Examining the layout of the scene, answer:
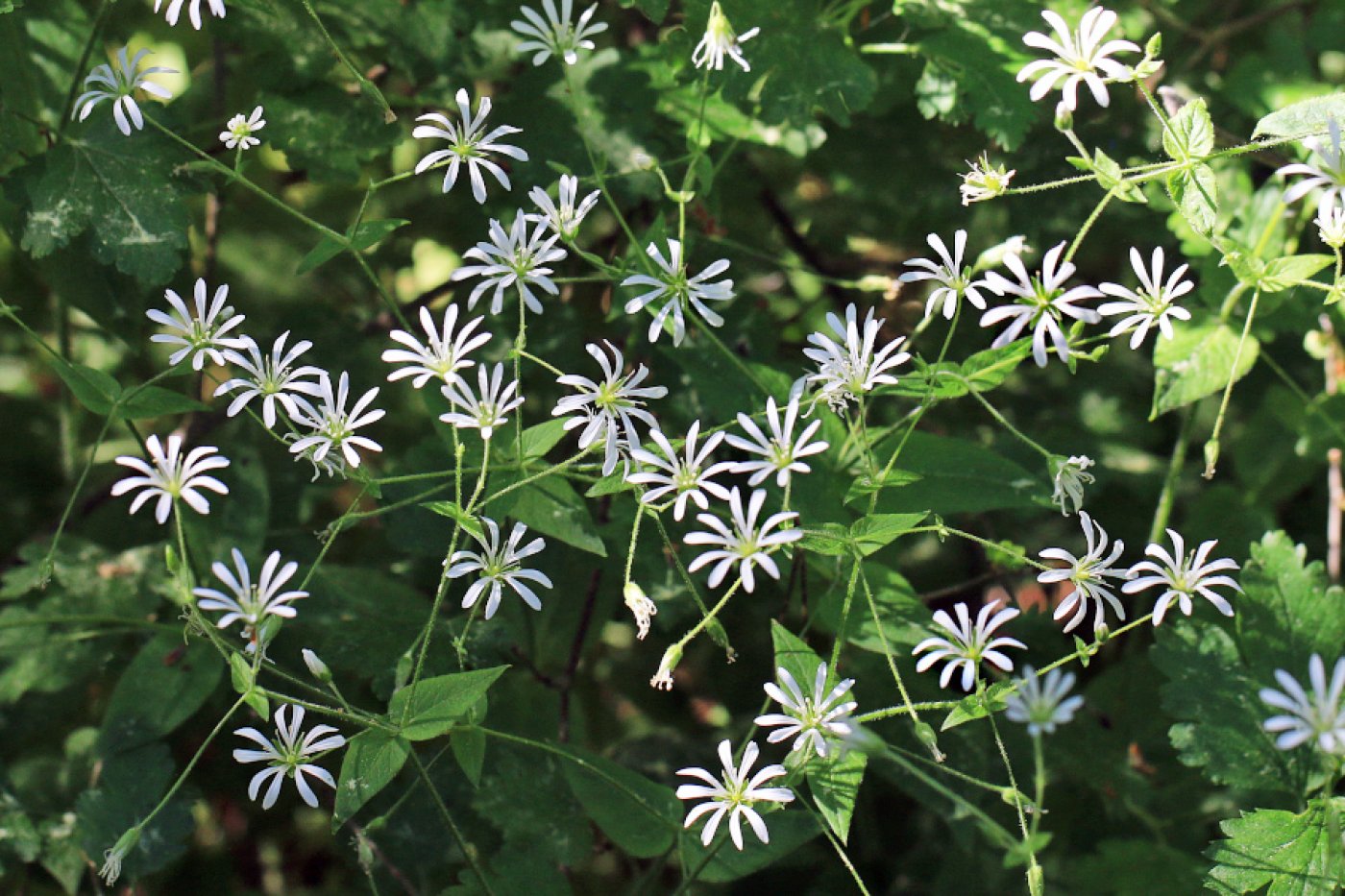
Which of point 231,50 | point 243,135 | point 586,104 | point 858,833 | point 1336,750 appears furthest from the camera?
point 231,50

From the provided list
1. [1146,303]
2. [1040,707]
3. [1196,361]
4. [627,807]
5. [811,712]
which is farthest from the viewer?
[1196,361]

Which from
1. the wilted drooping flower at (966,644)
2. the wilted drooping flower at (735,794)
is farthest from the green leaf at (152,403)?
the wilted drooping flower at (966,644)

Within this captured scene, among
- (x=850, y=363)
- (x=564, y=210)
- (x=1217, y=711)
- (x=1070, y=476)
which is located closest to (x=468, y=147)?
(x=564, y=210)

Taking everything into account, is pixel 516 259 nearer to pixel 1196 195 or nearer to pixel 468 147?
pixel 468 147

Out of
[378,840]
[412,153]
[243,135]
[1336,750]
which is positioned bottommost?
[378,840]

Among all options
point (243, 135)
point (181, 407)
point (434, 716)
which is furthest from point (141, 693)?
point (243, 135)

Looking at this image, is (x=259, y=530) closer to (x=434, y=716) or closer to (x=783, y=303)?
(x=434, y=716)
